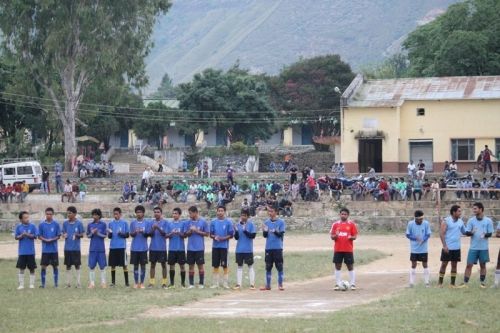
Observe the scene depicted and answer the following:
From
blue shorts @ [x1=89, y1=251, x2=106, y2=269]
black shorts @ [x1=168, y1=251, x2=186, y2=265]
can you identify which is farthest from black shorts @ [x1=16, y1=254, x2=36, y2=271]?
black shorts @ [x1=168, y1=251, x2=186, y2=265]

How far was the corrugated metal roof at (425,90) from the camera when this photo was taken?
209 ft

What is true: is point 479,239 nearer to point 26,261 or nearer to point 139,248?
point 139,248

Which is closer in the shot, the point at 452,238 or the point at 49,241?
the point at 452,238

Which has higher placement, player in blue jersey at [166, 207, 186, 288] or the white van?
the white van

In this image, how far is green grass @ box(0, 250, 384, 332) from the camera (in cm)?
1958

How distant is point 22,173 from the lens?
2452 inches

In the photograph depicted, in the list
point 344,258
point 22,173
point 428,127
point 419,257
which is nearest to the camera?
point 344,258

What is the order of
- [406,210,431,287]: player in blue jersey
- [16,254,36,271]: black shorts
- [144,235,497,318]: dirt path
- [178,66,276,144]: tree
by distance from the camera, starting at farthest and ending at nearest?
1. [178,66,276,144]: tree
2. [16,254,36,271]: black shorts
3. [406,210,431,287]: player in blue jersey
4. [144,235,497,318]: dirt path

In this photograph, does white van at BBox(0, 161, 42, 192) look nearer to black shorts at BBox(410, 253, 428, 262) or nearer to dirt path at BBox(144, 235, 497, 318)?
dirt path at BBox(144, 235, 497, 318)

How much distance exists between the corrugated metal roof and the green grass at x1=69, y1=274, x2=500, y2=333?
143 ft

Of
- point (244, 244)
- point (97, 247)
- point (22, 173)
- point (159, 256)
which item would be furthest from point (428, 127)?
point (97, 247)

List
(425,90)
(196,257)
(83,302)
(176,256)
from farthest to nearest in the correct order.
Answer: (425,90) → (176,256) → (196,257) → (83,302)

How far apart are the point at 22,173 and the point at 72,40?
879 centimetres

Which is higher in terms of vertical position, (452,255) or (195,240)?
(195,240)
